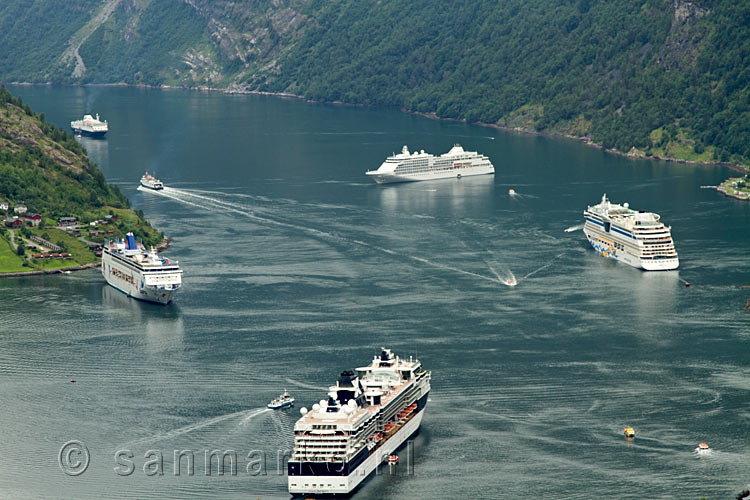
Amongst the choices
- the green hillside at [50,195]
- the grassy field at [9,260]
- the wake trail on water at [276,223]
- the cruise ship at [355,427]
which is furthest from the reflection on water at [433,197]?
the cruise ship at [355,427]

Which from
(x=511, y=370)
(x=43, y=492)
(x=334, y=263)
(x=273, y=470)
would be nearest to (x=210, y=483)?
(x=273, y=470)

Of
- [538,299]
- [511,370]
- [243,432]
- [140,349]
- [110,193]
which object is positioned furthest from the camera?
[110,193]

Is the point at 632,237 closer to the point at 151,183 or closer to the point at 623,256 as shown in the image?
the point at 623,256

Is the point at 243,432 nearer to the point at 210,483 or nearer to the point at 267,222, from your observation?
the point at 210,483

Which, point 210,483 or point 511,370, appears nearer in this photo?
point 210,483

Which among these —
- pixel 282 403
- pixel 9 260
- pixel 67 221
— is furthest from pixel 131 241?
pixel 282 403

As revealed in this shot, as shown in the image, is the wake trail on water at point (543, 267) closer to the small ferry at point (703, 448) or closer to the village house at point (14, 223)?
the small ferry at point (703, 448)

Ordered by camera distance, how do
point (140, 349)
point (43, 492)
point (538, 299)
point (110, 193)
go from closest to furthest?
point (43, 492)
point (140, 349)
point (538, 299)
point (110, 193)
